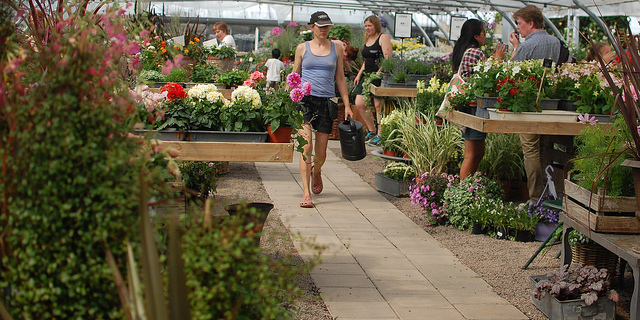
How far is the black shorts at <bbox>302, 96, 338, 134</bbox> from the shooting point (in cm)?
561

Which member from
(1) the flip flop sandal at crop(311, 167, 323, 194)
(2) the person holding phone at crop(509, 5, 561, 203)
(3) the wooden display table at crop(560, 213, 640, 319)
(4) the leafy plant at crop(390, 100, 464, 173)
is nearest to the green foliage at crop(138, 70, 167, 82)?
(1) the flip flop sandal at crop(311, 167, 323, 194)

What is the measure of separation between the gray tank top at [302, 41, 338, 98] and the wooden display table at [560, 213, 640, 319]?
8.32 feet

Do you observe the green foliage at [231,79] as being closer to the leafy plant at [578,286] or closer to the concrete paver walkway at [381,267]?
the concrete paver walkway at [381,267]

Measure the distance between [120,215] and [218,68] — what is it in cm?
603

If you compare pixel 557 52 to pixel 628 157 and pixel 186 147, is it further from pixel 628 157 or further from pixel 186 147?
pixel 186 147

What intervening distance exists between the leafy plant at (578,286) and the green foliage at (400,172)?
2964 mm

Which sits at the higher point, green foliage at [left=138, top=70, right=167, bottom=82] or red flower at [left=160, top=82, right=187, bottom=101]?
red flower at [left=160, top=82, right=187, bottom=101]

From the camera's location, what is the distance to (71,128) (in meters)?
1.53

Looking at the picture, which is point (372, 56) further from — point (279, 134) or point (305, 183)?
point (279, 134)

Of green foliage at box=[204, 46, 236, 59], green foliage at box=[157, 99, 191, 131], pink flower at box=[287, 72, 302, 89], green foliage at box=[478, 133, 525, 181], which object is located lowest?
green foliage at box=[478, 133, 525, 181]

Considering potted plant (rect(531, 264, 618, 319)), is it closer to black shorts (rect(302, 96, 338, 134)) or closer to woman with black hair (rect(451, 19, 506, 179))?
woman with black hair (rect(451, 19, 506, 179))

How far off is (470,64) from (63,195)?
4.24 meters

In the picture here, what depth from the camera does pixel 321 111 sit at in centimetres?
563

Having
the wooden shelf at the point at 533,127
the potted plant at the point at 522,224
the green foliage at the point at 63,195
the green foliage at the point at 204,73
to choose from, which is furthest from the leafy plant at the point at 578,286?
the green foliage at the point at 204,73
